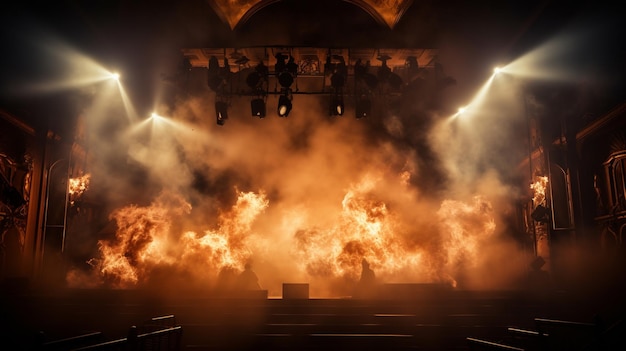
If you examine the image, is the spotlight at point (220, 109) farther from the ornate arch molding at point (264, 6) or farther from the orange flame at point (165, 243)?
the orange flame at point (165, 243)

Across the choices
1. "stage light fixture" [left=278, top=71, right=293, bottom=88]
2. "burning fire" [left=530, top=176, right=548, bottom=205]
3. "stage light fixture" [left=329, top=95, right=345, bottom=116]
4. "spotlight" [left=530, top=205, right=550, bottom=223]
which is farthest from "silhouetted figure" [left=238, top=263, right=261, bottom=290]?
"burning fire" [left=530, top=176, right=548, bottom=205]

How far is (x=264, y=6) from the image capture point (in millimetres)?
11750

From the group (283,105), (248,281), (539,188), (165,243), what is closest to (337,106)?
(283,105)

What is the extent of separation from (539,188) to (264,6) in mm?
9397

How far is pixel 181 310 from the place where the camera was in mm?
8922

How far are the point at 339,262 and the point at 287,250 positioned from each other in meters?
2.28

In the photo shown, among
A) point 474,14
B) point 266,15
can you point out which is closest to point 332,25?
point 266,15

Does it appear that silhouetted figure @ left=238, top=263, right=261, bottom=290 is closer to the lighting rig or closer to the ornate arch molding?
the lighting rig

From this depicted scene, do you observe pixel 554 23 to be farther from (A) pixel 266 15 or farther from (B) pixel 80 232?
(B) pixel 80 232

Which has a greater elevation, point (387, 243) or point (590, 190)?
point (590, 190)

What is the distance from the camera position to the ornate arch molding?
36.5 feet

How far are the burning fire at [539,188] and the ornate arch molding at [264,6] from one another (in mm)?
6063

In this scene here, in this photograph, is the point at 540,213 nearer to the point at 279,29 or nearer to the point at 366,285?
the point at 366,285

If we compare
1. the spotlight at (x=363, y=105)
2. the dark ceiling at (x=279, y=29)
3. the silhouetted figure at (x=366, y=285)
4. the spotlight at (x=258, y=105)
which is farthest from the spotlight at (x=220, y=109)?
the silhouetted figure at (x=366, y=285)
